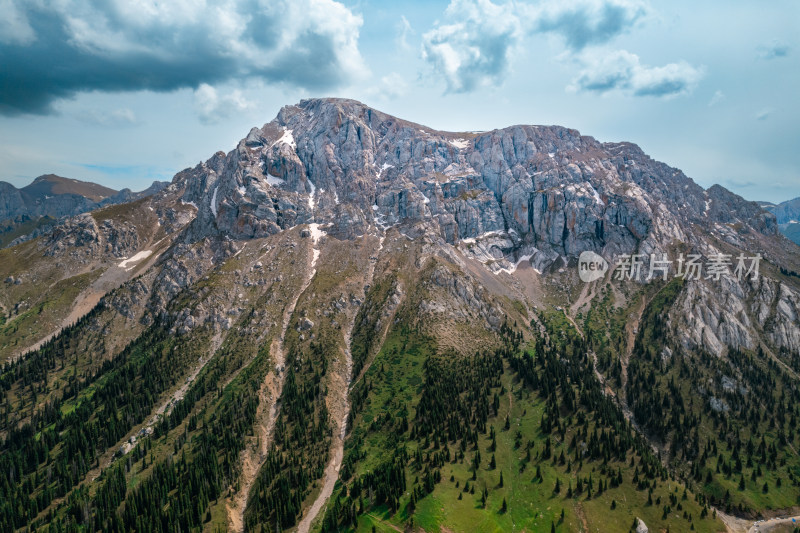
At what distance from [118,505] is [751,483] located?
752 feet

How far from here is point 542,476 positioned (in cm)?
13500

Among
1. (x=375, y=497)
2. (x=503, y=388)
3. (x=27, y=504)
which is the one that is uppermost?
(x=503, y=388)

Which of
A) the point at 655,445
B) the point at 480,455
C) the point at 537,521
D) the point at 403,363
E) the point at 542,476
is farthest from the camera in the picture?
the point at 403,363

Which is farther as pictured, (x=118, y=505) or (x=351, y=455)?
(x=351, y=455)

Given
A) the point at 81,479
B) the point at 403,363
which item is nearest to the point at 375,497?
the point at 403,363

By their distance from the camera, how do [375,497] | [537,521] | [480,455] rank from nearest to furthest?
[537,521] → [375,497] → [480,455]

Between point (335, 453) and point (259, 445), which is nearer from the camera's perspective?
point (335, 453)

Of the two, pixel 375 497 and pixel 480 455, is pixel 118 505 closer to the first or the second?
pixel 375 497

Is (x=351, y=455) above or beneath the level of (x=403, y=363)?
beneath

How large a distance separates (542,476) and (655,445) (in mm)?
76318

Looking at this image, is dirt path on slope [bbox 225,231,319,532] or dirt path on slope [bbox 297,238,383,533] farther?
dirt path on slope [bbox 225,231,319,532]

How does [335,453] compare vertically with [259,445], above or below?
below

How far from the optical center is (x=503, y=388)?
180375mm

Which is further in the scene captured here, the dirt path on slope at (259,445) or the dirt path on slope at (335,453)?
the dirt path on slope at (259,445)
